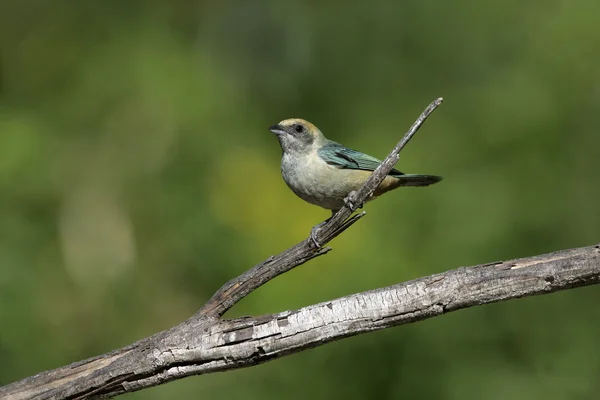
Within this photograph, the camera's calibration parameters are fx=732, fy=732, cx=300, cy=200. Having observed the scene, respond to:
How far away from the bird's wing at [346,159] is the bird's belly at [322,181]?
6 centimetres

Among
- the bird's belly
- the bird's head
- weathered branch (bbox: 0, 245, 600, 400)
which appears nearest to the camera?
weathered branch (bbox: 0, 245, 600, 400)

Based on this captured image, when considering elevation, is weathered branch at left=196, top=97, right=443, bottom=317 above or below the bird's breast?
below

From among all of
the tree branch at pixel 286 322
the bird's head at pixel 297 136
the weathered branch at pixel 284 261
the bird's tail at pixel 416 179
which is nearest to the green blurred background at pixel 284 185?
the bird's tail at pixel 416 179

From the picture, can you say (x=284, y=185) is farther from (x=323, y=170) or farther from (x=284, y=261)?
(x=284, y=261)

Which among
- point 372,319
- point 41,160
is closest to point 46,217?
point 41,160

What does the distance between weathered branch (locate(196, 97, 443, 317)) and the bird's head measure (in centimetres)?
92

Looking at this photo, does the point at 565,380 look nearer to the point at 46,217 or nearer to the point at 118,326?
the point at 118,326

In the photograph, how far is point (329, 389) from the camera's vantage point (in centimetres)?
504

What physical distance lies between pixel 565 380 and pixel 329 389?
5.21ft

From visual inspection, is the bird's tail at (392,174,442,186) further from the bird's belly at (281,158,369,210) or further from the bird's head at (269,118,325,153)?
Result: the bird's head at (269,118,325,153)

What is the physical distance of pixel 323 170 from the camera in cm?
414

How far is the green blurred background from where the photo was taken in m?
5.06

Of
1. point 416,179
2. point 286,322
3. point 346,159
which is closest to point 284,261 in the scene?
point 286,322

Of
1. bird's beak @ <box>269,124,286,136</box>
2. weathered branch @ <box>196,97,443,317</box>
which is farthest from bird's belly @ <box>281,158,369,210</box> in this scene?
weathered branch @ <box>196,97,443,317</box>
